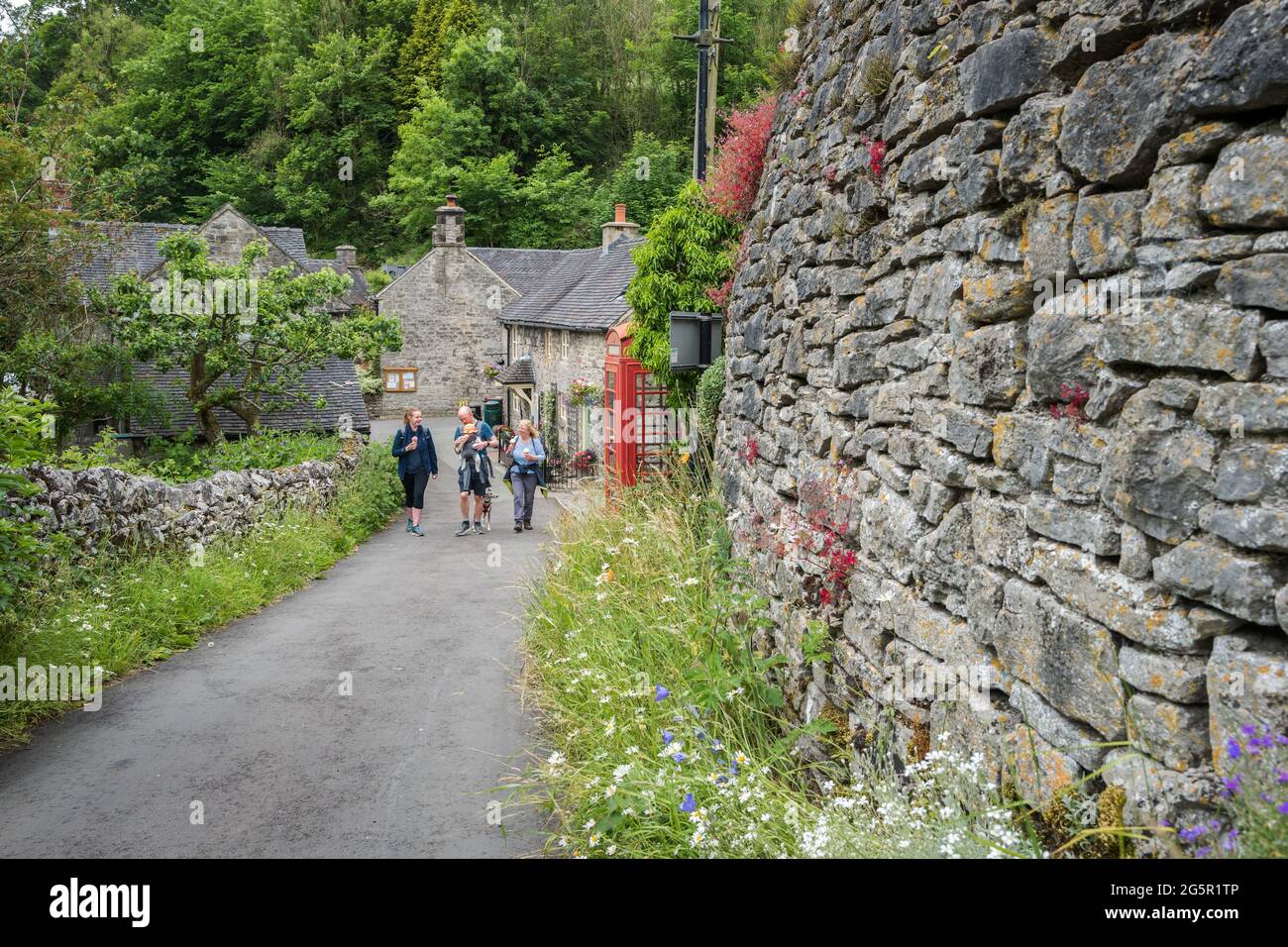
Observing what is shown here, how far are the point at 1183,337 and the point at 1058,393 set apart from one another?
60 cm

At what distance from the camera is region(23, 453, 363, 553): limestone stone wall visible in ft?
31.7

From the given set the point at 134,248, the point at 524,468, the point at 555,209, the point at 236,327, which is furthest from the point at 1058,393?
the point at 555,209

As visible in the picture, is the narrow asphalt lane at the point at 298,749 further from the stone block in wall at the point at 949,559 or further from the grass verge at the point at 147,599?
the stone block in wall at the point at 949,559

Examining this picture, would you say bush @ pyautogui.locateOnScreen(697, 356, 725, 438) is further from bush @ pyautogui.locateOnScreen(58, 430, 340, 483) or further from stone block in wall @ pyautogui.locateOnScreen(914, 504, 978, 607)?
bush @ pyautogui.locateOnScreen(58, 430, 340, 483)

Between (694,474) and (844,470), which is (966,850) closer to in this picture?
(844,470)

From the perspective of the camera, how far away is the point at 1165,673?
9.10ft

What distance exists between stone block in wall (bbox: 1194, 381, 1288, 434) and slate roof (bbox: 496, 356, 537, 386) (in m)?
30.8

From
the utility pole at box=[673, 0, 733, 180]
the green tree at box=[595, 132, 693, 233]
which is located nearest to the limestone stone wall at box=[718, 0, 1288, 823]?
the utility pole at box=[673, 0, 733, 180]

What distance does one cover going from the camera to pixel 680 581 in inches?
291

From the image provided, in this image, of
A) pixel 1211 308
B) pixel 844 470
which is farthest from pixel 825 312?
pixel 1211 308

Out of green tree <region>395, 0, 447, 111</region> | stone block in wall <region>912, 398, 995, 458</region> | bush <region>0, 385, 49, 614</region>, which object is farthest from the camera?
green tree <region>395, 0, 447, 111</region>

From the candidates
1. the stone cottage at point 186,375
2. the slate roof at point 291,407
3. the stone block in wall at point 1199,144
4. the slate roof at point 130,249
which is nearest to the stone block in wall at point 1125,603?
the stone block in wall at point 1199,144

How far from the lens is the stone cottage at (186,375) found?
2089 centimetres
